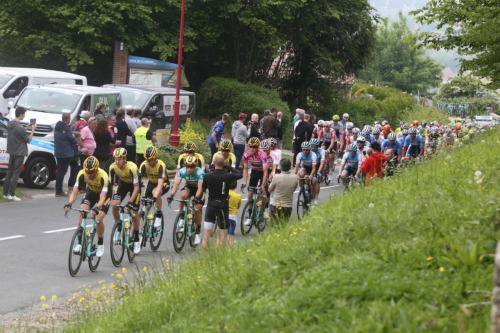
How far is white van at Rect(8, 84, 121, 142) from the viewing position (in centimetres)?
1942

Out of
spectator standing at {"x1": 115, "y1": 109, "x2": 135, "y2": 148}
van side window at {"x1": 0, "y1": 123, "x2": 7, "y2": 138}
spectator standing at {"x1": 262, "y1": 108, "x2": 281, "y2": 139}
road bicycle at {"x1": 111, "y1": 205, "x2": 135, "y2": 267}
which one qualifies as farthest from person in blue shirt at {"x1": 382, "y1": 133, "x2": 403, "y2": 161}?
van side window at {"x1": 0, "y1": 123, "x2": 7, "y2": 138}

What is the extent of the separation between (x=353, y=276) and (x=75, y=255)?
587 cm

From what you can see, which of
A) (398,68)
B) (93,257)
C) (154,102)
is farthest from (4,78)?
(398,68)

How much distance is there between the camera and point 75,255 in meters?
10.5

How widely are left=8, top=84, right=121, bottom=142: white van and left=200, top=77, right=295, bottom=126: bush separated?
41.4 feet

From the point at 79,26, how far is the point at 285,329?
83.5ft

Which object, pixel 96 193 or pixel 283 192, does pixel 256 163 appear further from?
pixel 96 193

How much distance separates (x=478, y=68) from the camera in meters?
20.0

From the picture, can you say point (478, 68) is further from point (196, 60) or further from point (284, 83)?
point (284, 83)

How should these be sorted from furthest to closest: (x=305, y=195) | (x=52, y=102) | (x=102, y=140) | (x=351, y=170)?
1. (x=52, y=102)
2. (x=102, y=140)
3. (x=351, y=170)
4. (x=305, y=195)

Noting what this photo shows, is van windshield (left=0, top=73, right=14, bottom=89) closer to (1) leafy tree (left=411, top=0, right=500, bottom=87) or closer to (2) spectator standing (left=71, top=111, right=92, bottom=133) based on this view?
(2) spectator standing (left=71, top=111, right=92, bottom=133)

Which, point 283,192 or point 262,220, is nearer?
point 283,192

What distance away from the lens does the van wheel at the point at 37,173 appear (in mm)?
16984

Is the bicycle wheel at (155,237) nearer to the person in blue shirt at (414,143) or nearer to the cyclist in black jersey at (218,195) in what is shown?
the cyclist in black jersey at (218,195)
